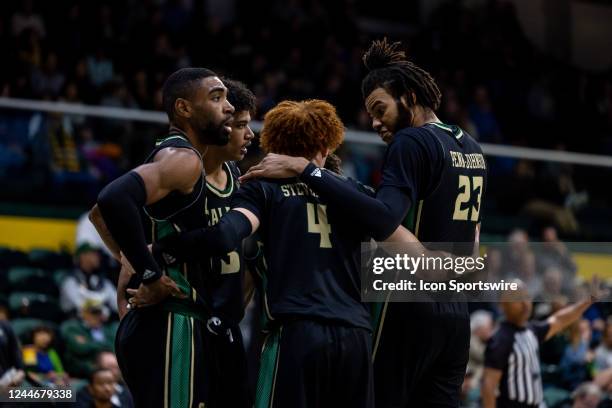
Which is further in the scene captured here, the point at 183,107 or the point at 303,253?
the point at 183,107

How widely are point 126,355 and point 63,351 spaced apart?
5423mm

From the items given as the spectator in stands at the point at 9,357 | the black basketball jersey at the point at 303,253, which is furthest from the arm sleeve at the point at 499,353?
the black basketball jersey at the point at 303,253

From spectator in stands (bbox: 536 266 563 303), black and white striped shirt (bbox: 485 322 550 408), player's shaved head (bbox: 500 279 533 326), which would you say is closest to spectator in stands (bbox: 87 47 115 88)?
spectator in stands (bbox: 536 266 563 303)

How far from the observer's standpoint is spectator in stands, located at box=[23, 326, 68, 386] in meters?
9.86

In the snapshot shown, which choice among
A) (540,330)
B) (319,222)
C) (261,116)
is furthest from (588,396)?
(319,222)

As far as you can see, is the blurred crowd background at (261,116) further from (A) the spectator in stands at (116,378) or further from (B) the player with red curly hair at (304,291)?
(B) the player with red curly hair at (304,291)

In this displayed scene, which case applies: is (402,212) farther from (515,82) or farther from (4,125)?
(515,82)

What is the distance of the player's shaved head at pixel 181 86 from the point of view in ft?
17.1

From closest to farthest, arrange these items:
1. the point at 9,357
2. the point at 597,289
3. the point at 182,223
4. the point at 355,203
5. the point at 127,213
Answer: the point at 127,213 < the point at 355,203 < the point at 182,223 < the point at 9,357 < the point at 597,289

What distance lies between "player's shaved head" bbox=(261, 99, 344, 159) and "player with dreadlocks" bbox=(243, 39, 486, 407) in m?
0.31

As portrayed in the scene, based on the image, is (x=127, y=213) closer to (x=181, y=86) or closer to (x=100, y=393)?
(x=181, y=86)

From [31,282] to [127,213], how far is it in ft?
22.5

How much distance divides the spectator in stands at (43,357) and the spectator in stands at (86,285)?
786 millimetres

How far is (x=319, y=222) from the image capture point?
5.01 meters
